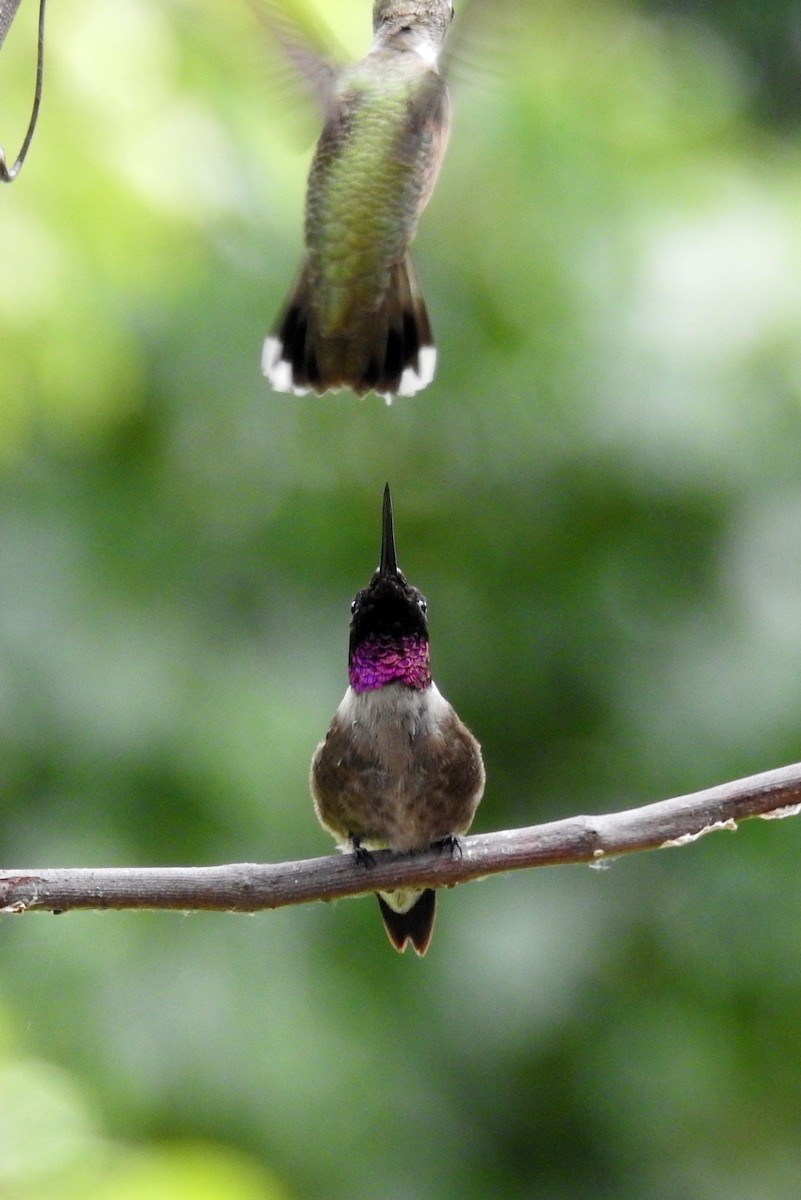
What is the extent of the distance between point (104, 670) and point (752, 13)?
7789mm

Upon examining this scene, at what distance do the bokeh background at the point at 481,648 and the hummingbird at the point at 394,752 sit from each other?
139cm

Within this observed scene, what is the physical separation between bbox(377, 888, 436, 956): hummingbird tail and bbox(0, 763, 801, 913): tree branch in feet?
4.28

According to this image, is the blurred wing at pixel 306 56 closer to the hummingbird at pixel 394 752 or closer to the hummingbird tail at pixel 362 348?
the hummingbird tail at pixel 362 348

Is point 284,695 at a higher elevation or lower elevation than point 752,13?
lower

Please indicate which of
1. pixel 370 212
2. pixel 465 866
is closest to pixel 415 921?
pixel 465 866

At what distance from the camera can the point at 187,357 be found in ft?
20.7

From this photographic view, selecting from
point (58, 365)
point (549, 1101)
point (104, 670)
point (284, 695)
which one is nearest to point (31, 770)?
point (104, 670)

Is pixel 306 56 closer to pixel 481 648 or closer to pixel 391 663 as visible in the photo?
→ pixel 391 663

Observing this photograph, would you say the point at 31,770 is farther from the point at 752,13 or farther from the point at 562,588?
the point at 752,13

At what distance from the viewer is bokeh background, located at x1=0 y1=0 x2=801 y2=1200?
19.0 ft

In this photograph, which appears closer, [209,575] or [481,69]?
[481,69]

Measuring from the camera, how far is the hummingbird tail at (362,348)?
183cm

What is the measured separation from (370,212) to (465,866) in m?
1.07

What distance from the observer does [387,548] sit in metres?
3.16
